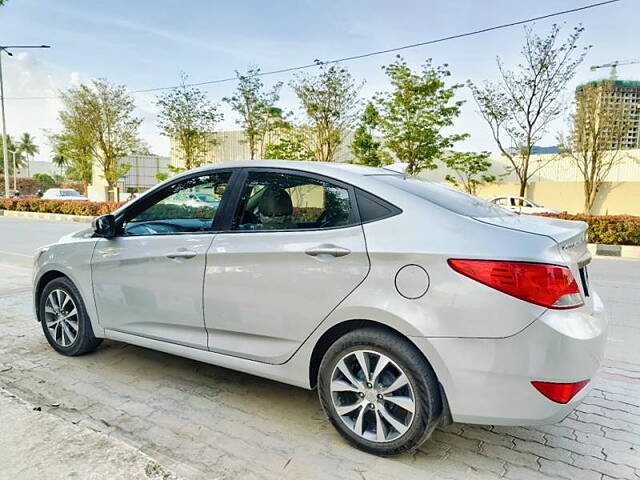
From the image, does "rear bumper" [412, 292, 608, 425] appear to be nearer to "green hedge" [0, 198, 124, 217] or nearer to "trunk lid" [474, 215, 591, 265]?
"trunk lid" [474, 215, 591, 265]

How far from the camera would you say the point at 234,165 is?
3.02 m

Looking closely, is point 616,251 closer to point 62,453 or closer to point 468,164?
point 468,164

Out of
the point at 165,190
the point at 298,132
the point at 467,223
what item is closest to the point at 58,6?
the point at 298,132

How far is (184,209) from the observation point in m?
3.24

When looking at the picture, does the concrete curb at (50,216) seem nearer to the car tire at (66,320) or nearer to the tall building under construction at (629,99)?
the car tire at (66,320)

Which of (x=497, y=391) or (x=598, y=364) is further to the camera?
(x=598, y=364)

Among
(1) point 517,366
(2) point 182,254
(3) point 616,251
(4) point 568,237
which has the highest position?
(4) point 568,237

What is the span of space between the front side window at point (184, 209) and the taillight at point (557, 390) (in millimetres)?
2019

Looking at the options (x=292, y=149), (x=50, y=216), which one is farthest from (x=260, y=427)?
(x=50, y=216)

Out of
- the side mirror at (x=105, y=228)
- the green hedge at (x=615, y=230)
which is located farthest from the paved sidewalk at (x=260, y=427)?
the green hedge at (x=615, y=230)

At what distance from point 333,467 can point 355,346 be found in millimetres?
591

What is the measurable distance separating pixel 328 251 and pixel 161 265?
4.14ft

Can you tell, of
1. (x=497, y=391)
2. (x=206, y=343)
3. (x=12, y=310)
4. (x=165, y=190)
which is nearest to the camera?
(x=497, y=391)

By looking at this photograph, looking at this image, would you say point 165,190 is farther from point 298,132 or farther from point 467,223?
point 298,132
